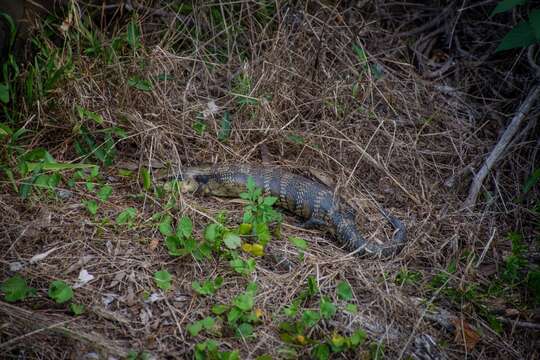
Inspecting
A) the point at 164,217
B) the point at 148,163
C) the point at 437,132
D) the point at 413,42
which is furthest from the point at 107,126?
the point at 413,42

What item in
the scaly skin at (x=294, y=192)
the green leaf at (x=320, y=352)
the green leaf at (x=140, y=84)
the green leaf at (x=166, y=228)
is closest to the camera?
the green leaf at (x=320, y=352)

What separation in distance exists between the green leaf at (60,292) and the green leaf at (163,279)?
0.55 m

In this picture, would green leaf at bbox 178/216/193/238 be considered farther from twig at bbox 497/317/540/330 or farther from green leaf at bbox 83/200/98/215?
twig at bbox 497/317/540/330

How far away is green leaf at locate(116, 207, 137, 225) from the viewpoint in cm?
390

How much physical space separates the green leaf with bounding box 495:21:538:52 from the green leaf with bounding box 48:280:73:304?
401 cm

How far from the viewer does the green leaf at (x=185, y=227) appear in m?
3.71

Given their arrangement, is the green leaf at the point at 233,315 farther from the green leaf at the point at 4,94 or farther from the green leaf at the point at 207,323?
the green leaf at the point at 4,94

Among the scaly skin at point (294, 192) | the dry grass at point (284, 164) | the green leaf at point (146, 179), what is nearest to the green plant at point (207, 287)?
the dry grass at point (284, 164)

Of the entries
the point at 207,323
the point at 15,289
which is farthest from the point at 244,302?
the point at 15,289

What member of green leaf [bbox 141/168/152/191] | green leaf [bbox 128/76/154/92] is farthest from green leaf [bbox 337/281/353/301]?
green leaf [bbox 128/76/154/92]

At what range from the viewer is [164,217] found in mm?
4020

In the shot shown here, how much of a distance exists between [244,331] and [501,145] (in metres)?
3.12

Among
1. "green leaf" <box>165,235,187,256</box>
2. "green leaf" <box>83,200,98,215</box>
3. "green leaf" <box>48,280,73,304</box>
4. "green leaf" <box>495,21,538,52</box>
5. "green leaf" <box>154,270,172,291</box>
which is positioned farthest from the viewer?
"green leaf" <box>495,21,538,52</box>

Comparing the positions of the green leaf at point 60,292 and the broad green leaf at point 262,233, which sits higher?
the broad green leaf at point 262,233
